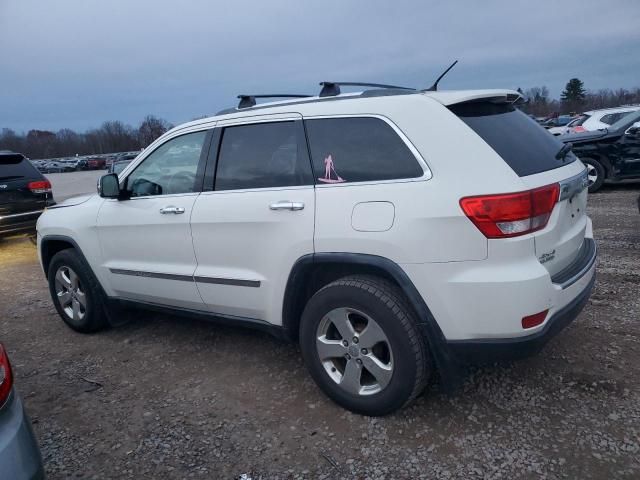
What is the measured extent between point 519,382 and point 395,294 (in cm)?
116

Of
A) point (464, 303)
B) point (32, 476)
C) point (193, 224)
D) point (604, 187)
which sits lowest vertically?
point (604, 187)

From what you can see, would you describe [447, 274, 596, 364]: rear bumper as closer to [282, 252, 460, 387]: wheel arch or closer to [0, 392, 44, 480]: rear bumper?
[282, 252, 460, 387]: wheel arch

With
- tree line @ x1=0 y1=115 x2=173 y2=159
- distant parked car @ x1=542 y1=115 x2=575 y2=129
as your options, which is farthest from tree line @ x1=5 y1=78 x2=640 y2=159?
distant parked car @ x1=542 y1=115 x2=575 y2=129

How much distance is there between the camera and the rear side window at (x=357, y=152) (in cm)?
272

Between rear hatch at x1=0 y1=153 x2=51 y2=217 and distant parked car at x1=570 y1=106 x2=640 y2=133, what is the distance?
428 inches

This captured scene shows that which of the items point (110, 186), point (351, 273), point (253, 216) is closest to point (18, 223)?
point (110, 186)

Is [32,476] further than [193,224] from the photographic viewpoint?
No

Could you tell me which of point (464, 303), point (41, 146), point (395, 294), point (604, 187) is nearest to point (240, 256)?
point (395, 294)

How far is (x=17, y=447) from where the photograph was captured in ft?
6.14

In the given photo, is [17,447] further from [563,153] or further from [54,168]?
[54,168]

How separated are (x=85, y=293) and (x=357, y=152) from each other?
9.55ft

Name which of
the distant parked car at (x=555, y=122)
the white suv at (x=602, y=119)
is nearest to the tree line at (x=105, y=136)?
the distant parked car at (x=555, y=122)

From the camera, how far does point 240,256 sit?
3262mm

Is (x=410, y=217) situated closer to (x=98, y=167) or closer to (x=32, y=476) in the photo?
(x=32, y=476)
